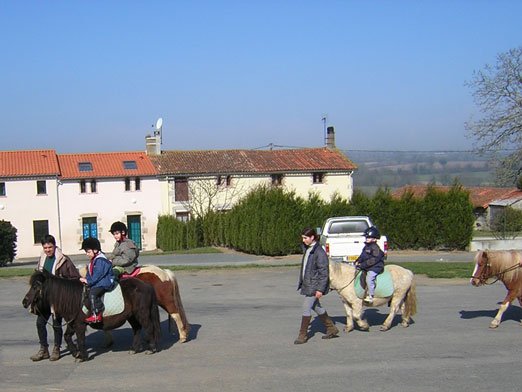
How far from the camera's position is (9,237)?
34625 millimetres

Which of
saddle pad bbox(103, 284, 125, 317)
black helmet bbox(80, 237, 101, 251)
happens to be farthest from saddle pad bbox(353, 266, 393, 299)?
black helmet bbox(80, 237, 101, 251)

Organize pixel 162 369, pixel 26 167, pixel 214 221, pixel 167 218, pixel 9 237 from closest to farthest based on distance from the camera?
pixel 162 369
pixel 9 237
pixel 214 221
pixel 167 218
pixel 26 167

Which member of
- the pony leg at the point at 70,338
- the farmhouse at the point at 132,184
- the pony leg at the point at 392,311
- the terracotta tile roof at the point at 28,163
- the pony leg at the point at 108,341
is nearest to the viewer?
the pony leg at the point at 70,338

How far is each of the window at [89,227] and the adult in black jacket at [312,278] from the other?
45735 mm

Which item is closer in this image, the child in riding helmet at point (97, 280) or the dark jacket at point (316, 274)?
the child in riding helmet at point (97, 280)

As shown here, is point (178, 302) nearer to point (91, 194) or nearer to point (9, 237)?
point (9, 237)

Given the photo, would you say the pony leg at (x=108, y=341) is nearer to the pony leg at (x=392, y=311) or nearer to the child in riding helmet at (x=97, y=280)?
the child in riding helmet at (x=97, y=280)

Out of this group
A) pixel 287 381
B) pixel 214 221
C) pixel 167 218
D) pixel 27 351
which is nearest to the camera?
pixel 287 381

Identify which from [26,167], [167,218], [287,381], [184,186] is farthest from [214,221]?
[287,381]

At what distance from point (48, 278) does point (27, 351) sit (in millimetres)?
1767

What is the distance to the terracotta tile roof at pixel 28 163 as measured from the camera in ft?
175

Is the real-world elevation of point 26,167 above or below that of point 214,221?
above

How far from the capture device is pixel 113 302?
33.3ft

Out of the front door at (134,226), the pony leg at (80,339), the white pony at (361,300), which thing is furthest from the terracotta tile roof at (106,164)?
the pony leg at (80,339)
